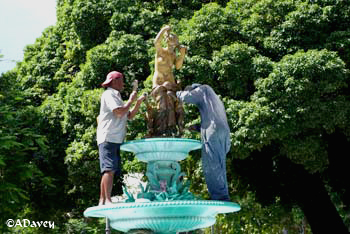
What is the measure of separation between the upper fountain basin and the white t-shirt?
231 millimetres

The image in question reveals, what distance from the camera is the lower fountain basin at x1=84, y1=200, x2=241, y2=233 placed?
9102 mm

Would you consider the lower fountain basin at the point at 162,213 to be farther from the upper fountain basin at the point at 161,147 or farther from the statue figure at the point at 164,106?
the statue figure at the point at 164,106

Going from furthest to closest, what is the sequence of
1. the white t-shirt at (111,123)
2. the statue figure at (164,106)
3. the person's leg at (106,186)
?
the statue figure at (164,106), the white t-shirt at (111,123), the person's leg at (106,186)

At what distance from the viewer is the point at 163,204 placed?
9.09 metres

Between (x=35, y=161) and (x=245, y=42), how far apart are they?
266 inches

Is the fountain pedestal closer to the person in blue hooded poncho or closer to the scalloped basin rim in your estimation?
the scalloped basin rim

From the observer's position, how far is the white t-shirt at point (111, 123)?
9.71m

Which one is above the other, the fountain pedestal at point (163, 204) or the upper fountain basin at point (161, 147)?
the upper fountain basin at point (161, 147)

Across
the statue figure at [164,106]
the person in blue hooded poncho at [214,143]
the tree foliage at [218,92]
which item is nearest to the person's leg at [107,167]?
the statue figure at [164,106]

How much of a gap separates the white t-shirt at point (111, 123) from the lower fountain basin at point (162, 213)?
3.35ft

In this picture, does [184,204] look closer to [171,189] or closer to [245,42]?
[171,189]

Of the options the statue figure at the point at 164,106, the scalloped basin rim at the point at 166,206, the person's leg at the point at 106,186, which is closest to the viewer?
the scalloped basin rim at the point at 166,206

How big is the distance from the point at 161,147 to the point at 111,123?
807mm

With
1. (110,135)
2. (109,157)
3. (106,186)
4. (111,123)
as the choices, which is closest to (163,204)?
(106,186)
